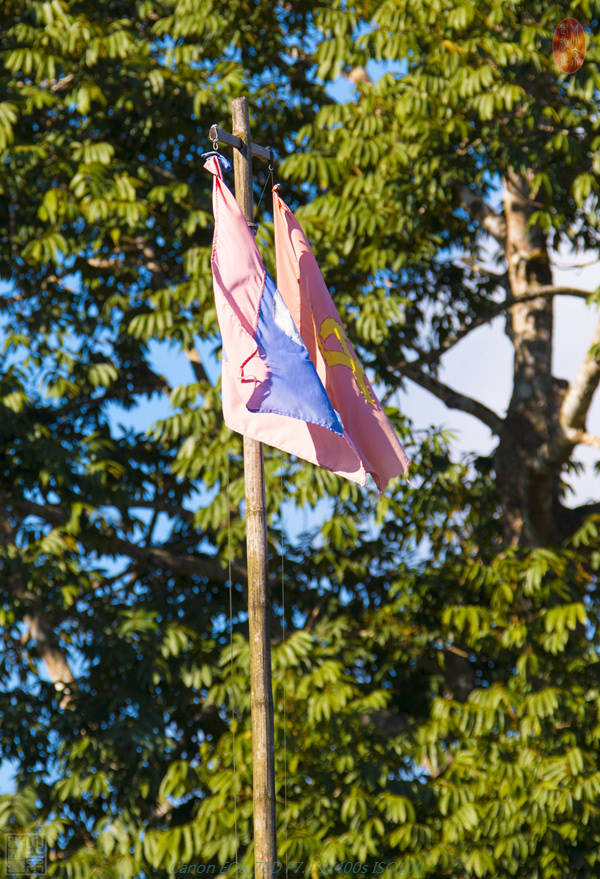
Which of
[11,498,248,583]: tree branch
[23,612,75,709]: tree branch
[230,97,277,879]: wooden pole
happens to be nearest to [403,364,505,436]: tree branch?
[11,498,248,583]: tree branch

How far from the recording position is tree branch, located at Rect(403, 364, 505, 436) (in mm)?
12242

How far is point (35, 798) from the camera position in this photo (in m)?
10.4

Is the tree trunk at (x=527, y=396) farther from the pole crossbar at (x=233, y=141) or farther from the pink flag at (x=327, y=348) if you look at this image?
the pole crossbar at (x=233, y=141)

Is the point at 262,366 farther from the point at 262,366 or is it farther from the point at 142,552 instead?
the point at 142,552

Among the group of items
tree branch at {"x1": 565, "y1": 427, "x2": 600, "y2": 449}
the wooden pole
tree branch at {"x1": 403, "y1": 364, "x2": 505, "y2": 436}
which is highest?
tree branch at {"x1": 403, "y1": 364, "x2": 505, "y2": 436}

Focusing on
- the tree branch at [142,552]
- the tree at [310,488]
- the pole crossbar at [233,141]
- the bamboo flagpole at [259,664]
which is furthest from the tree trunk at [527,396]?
the bamboo flagpole at [259,664]

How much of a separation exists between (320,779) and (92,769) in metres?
1.87

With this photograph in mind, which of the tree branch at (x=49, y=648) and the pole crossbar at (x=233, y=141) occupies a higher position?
the pole crossbar at (x=233, y=141)

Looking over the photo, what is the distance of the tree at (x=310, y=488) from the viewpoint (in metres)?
10.0

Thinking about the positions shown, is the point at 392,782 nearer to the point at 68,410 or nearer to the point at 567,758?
the point at 567,758

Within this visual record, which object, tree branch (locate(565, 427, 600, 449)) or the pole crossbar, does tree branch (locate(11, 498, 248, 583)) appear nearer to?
tree branch (locate(565, 427, 600, 449))

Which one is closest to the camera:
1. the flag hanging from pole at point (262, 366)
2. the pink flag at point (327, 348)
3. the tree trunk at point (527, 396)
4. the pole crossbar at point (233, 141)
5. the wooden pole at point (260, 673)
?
the wooden pole at point (260, 673)

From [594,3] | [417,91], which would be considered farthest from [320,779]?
[594,3]

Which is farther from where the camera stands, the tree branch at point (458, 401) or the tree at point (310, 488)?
Result: the tree branch at point (458, 401)
